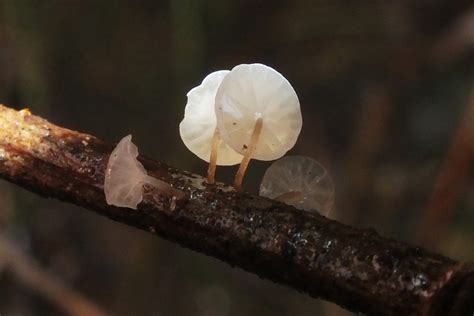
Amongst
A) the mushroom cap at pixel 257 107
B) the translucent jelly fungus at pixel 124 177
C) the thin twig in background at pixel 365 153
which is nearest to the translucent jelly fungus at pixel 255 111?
the mushroom cap at pixel 257 107

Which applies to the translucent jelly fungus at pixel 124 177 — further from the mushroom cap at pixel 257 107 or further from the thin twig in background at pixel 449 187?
the thin twig in background at pixel 449 187

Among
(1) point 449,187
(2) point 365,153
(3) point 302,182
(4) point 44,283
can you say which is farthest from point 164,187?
(2) point 365,153

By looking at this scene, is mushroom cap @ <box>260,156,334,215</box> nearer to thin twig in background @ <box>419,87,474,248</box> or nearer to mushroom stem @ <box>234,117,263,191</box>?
mushroom stem @ <box>234,117,263,191</box>

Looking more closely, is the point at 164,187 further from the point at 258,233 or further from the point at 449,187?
the point at 449,187

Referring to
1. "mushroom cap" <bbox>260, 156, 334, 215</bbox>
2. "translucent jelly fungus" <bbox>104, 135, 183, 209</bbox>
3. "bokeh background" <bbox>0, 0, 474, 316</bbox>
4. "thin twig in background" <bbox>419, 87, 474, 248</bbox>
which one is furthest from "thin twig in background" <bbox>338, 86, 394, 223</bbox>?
"translucent jelly fungus" <bbox>104, 135, 183, 209</bbox>

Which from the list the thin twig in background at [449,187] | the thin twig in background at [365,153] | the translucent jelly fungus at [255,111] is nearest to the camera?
the translucent jelly fungus at [255,111]
